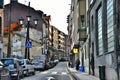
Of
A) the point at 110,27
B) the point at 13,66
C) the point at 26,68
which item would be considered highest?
the point at 110,27

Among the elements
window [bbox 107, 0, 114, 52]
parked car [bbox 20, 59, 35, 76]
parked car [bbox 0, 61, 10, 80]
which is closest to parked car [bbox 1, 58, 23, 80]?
parked car [bbox 20, 59, 35, 76]

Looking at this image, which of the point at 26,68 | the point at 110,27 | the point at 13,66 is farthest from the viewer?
the point at 26,68

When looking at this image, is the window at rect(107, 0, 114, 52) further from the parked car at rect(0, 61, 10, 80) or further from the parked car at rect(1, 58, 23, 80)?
the parked car at rect(0, 61, 10, 80)

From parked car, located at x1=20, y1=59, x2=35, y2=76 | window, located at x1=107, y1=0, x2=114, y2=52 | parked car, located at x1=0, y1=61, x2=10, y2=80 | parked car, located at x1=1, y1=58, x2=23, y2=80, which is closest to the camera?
parked car, located at x1=0, y1=61, x2=10, y2=80

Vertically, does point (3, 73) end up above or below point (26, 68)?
below

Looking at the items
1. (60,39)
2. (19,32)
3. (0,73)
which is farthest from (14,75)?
(60,39)

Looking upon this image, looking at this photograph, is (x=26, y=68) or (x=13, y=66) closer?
(x=13, y=66)

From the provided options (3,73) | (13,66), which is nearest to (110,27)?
(13,66)

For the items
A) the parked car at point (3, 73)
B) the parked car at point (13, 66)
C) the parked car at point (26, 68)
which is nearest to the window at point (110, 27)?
the parked car at point (13, 66)

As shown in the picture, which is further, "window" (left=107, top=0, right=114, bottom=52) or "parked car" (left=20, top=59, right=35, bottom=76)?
"parked car" (left=20, top=59, right=35, bottom=76)

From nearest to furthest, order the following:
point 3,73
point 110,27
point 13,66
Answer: point 3,73, point 110,27, point 13,66

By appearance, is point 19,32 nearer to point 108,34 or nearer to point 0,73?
point 108,34

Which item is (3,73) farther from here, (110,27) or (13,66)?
(13,66)

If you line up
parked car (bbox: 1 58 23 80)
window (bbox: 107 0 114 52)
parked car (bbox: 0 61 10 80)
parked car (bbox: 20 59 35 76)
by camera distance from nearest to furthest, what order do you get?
parked car (bbox: 0 61 10 80) < window (bbox: 107 0 114 52) < parked car (bbox: 1 58 23 80) < parked car (bbox: 20 59 35 76)
